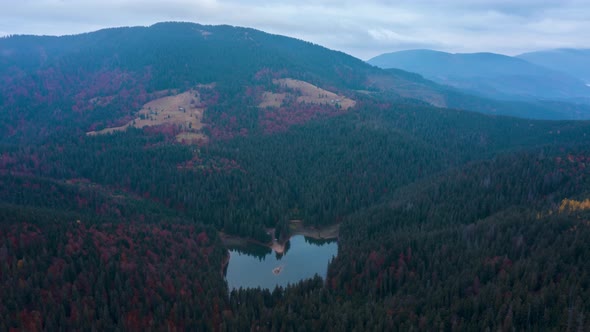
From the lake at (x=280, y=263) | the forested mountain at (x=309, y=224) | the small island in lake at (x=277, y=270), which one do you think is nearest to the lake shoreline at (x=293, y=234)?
the lake at (x=280, y=263)

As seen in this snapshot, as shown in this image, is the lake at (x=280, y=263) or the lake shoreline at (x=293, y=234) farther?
the lake shoreline at (x=293, y=234)

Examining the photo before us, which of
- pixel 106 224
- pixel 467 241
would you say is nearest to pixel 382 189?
pixel 467 241

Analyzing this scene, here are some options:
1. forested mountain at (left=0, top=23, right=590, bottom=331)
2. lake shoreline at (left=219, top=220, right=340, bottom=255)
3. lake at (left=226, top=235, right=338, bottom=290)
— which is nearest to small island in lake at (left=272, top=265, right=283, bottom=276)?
lake at (left=226, top=235, right=338, bottom=290)

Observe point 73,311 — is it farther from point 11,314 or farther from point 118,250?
point 118,250

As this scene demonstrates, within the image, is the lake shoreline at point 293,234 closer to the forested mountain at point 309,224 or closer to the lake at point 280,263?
the lake at point 280,263

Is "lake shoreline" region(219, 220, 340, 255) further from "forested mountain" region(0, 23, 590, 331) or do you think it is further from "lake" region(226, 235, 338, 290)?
"forested mountain" region(0, 23, 590, 331)

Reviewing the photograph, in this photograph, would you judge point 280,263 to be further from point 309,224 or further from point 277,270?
point 309,224

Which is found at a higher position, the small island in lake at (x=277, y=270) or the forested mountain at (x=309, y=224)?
the forested mountain at (x=309, y=224)

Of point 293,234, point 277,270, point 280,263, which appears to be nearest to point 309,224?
point 293,234
